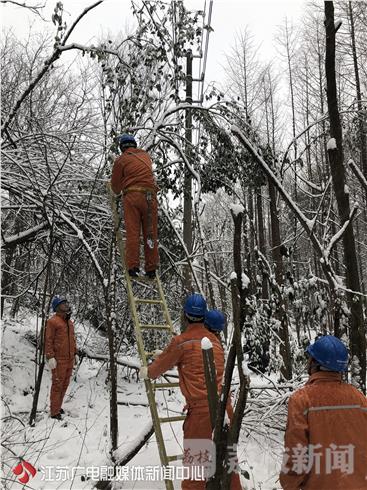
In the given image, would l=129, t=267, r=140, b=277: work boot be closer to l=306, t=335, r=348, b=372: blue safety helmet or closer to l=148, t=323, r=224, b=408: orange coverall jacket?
l=148, t=323, r=224, b=408: orange coverall jacket

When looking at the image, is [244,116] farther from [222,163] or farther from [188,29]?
[188,29]

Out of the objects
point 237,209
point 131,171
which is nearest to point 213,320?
point 131,171

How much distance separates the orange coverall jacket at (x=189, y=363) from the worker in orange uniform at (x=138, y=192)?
1.44 meters

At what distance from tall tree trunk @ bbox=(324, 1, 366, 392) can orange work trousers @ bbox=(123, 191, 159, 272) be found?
2.48 m

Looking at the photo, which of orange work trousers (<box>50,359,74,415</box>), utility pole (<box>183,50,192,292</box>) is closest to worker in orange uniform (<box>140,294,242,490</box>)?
orange work trousers (<box>50,359,74,415</box>)

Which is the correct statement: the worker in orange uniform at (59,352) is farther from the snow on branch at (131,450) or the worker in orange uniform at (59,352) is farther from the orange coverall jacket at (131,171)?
the orange coverall jacket at (131,171)

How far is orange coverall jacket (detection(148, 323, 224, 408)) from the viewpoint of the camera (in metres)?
3.47

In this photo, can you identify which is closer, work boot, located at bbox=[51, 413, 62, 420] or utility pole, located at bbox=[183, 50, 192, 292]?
work boot, located at bbox=[51, 413, 62, 420]

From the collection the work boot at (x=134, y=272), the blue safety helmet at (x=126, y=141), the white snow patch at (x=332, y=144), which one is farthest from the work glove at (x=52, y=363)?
→ the white snow patch at (x=332, y=144)

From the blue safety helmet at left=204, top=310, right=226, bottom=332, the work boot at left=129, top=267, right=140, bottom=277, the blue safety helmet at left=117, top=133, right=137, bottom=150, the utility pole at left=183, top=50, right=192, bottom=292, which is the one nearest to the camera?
the blue safety helmet at left=204, top=310, right=226, bottom=332

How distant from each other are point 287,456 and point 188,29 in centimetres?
565

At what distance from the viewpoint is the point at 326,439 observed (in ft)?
7.89

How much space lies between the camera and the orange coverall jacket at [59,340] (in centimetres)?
586

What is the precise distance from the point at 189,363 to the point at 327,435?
1381 mm
